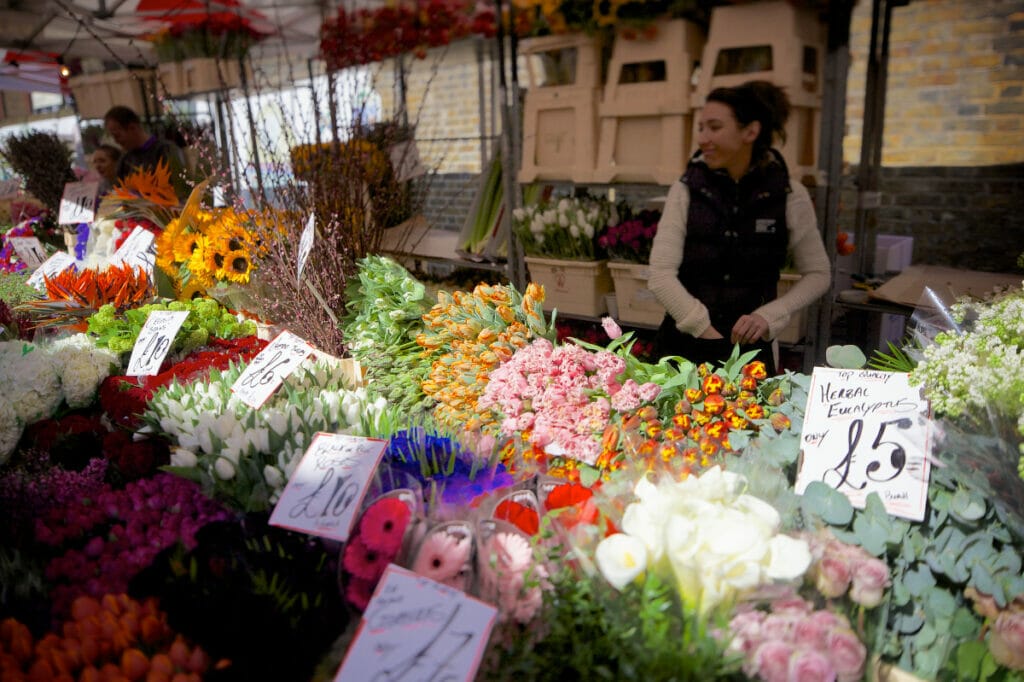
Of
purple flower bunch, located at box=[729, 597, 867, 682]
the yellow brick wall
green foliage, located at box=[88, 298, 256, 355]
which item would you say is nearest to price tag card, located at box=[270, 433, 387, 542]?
purple flower bunch, located at box=[729, 597, 867, 682]

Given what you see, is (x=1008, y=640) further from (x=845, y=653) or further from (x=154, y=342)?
(x=154, y=342)

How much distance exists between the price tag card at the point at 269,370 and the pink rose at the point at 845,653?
1033 millimetres

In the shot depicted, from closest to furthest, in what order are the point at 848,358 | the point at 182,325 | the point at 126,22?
the point at 848,358, the point at 182,325, the point at 126,22

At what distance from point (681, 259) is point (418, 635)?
1667mm

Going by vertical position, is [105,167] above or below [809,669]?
above

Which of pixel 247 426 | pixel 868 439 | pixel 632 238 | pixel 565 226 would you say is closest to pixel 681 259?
pixel 632 238

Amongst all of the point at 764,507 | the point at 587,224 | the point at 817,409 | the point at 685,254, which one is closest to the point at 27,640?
the point at 764,507

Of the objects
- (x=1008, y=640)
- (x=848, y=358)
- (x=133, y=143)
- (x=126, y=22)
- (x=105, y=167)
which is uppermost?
(x=126, y=22)

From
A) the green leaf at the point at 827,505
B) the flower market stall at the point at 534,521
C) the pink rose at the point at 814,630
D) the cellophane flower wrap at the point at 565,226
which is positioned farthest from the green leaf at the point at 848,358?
the cellophane flower wrap at the point at 565,226

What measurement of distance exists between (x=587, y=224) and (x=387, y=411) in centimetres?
185

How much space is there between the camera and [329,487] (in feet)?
3.48

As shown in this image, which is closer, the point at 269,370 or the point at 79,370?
the point at 269,370

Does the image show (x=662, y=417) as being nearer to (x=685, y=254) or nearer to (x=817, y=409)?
(x=817, y=409)

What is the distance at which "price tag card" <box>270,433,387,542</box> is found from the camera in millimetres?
1014
